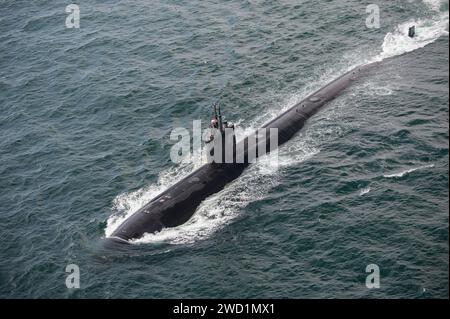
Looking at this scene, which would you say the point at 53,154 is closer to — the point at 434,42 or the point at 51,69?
the point at 51,69

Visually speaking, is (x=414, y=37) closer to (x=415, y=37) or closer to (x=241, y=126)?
(x=415, y=37)

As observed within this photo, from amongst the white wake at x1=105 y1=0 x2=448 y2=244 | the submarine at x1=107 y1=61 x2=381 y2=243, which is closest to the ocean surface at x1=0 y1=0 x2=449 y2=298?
the white wake at x1=105 y1=0 x2=448 y2=244

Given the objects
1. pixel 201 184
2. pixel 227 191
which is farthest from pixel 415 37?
pixel 201 184

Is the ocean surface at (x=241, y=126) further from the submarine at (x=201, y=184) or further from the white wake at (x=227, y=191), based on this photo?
the submarine at (x=201, y=184)

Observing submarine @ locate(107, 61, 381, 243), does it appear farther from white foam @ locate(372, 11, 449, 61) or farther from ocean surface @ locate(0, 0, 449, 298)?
white foam @ locate(372, 11, 449, 61)

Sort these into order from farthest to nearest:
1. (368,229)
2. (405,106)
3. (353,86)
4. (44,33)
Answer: (44,33)
(353,86)
(405,106)
(368,229)
